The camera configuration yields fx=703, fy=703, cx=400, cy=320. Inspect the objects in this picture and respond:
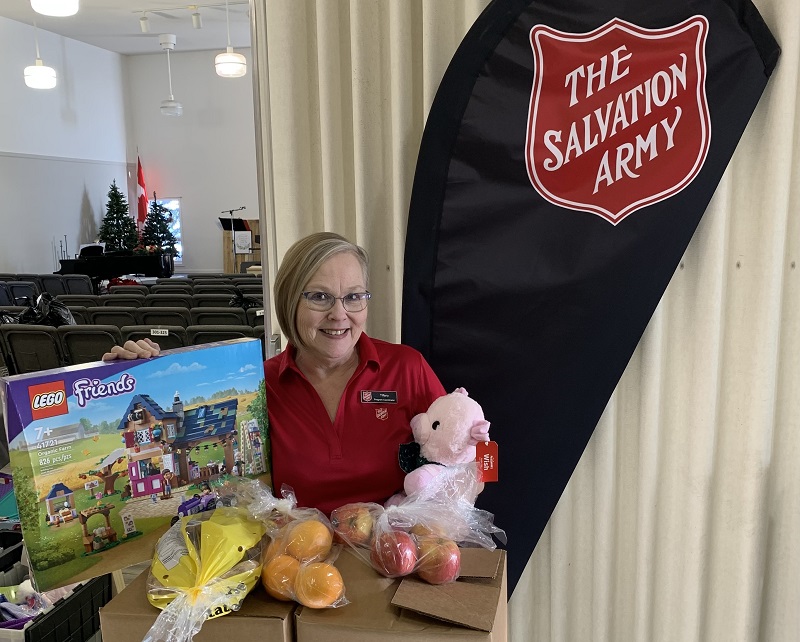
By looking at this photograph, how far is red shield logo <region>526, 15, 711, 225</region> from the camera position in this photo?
6.19ft

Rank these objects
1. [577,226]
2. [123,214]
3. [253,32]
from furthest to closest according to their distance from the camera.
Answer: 1. [123,214]
2. [253,32]
3. [577,226]

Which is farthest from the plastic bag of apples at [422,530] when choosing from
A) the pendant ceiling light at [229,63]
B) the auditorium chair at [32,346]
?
the pendant ceiling light at [229,63]

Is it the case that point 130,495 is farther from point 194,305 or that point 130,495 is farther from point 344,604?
point 194,305

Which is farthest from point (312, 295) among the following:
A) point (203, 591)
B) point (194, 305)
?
point (194, 305)

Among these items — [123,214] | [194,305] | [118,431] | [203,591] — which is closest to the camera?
[203,591]

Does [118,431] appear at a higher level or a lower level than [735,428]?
higher

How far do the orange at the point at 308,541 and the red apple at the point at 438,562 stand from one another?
0.17 metres

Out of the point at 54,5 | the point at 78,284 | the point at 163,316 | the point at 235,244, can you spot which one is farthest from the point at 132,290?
the point at 235,244

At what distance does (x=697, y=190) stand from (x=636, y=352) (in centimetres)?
49

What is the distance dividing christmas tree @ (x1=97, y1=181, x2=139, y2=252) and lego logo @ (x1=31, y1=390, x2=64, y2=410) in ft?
50.9

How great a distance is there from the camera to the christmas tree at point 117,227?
1559 cm

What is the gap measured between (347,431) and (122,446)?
52 cm

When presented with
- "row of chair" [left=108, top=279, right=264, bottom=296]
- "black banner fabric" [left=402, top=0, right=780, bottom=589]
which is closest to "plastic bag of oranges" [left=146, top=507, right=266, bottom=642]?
"black banner fabric" [left=402, top=0, right=780, bottom=589]

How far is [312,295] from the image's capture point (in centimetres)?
162
